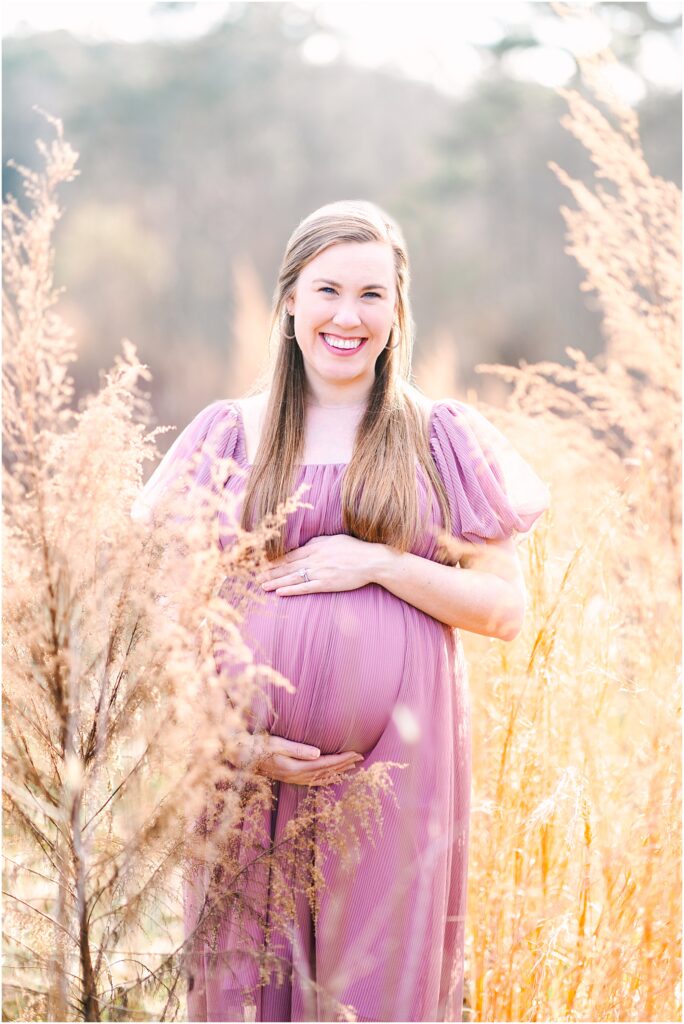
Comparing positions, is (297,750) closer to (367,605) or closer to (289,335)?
(367,605)

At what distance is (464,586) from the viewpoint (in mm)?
1872

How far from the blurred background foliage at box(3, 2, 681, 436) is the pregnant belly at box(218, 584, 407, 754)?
10.6 metres

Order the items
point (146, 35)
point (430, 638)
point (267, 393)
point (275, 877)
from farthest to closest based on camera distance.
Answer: point (146, 35)
point (267, 393)
point (430, 638)
point (275, 877)

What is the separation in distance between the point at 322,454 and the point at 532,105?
15.0 meters

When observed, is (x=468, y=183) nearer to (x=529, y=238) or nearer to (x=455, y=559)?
(x=529, y=238)

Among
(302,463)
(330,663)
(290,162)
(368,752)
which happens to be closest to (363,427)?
(302,463)

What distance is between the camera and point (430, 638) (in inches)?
A: 74.9

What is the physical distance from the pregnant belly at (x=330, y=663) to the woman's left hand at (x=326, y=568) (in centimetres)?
2

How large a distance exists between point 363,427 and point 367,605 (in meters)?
0.41

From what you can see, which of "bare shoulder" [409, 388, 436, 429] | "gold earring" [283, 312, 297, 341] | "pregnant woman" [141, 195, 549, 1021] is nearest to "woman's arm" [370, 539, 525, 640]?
"pregnant woman" [141, 195, 549, 1021]

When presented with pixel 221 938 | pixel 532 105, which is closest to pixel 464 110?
pixel 532 105

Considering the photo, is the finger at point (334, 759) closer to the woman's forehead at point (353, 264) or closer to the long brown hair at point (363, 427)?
the long brown hair at point (363, 427)

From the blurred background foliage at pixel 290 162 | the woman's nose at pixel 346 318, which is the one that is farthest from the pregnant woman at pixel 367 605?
the blurred background foliage at pixel 290 162

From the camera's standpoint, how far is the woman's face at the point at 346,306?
195 cm
